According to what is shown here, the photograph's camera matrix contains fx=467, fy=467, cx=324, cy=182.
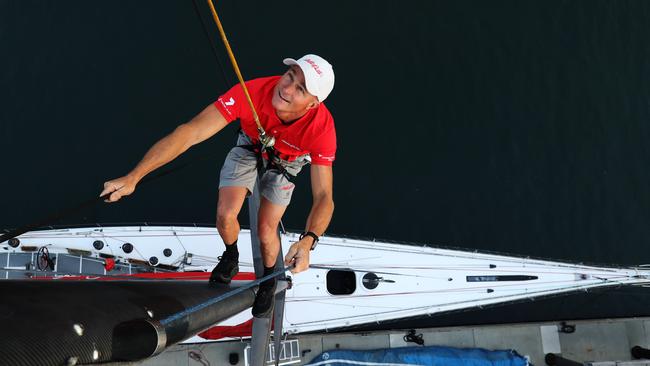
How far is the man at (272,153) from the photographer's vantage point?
4.30 m

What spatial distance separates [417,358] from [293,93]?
10.1 metres

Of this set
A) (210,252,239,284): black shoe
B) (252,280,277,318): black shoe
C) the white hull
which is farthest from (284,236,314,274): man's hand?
the white hull

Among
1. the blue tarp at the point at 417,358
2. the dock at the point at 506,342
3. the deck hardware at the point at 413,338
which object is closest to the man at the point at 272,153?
the dock at the point at 506,342

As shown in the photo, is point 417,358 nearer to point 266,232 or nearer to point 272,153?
point 266,232

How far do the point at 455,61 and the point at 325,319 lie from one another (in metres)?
8.94

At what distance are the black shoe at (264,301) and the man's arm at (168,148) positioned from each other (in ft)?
5.96

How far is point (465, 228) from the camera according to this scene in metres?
13.8

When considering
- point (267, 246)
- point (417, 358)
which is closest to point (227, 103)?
point (267, 246)

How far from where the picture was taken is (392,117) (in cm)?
1408

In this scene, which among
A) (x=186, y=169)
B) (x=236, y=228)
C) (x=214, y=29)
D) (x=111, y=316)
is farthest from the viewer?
(x=214, y=29)

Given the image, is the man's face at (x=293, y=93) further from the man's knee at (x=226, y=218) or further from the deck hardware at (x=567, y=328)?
the deck hardware at (x=567, y=328)

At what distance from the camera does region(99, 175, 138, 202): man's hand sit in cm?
345

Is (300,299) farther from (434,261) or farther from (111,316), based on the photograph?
(111,316)

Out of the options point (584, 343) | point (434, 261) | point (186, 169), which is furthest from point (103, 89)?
point (584, 343)
